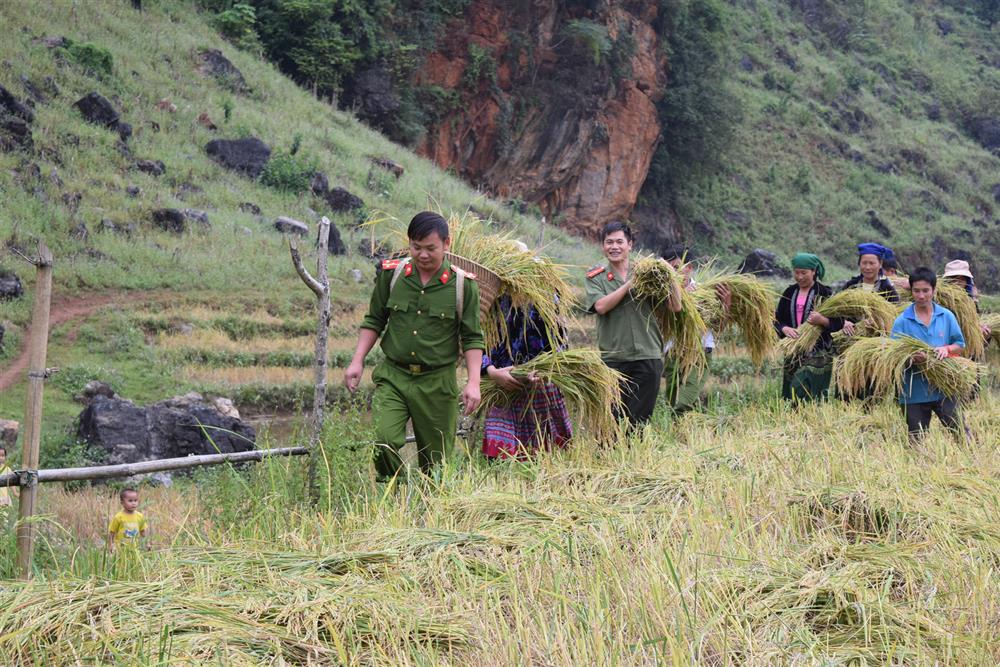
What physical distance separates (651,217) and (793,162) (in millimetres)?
8372

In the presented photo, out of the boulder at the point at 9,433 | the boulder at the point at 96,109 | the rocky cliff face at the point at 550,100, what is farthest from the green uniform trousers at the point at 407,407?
the rocky cliff face at the point at 550,100

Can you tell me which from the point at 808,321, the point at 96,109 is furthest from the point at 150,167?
the point at 808,321

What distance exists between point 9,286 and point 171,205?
4.86 m

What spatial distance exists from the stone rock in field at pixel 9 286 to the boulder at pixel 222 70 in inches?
459

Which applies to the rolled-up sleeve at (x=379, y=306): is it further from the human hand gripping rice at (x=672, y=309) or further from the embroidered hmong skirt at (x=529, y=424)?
the human hand gripping rice at (x=672, y=309)

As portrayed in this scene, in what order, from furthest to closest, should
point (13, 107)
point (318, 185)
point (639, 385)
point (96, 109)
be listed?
point (318, 185) → point (96, 109) → point (13, 107) → point (639, 385)

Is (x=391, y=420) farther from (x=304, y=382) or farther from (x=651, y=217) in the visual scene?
(x=651, y=217)

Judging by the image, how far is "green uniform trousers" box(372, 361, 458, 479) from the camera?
467cm

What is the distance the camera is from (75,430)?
9578mm

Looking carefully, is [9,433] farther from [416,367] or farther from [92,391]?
[416,367]

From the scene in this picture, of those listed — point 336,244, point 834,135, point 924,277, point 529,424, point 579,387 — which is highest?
point 834,135

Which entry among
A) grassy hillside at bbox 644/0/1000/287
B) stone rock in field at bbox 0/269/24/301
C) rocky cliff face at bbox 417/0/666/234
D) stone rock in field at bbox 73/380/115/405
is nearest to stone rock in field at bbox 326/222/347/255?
stone rock in field at bbox 0/269/24/301

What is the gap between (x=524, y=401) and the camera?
17.9ft

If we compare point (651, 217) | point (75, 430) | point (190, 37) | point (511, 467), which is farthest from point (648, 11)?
point (511, 467)
